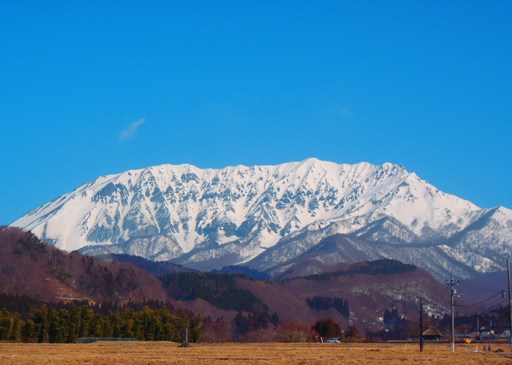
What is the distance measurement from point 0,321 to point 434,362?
368ft

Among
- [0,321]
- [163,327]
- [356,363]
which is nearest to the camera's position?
[356,363]

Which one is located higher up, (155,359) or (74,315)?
(74,315)

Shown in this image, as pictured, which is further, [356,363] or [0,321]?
[0,321]

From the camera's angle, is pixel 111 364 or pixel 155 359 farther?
pixel 155 359

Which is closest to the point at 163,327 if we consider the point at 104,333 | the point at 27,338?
the point at 104,333

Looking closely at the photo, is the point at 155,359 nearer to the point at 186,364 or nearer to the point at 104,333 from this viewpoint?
the point at 186,364

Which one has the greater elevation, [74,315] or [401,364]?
[74,315]

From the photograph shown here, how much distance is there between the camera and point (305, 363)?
267 feet

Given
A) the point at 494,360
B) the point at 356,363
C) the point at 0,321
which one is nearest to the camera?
the point at 356,363

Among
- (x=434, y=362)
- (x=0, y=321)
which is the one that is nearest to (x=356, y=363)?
(x=434, y=362)

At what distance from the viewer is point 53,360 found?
81.6 meters

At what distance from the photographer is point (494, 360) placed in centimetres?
9138

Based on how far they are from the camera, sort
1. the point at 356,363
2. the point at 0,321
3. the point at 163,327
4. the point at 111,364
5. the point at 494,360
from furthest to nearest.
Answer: the point at 163,327 < the point at 0,321 < the point at 494,360 < the point at 356,363 < the point at 111,364

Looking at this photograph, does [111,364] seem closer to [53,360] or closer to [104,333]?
[53,360]
